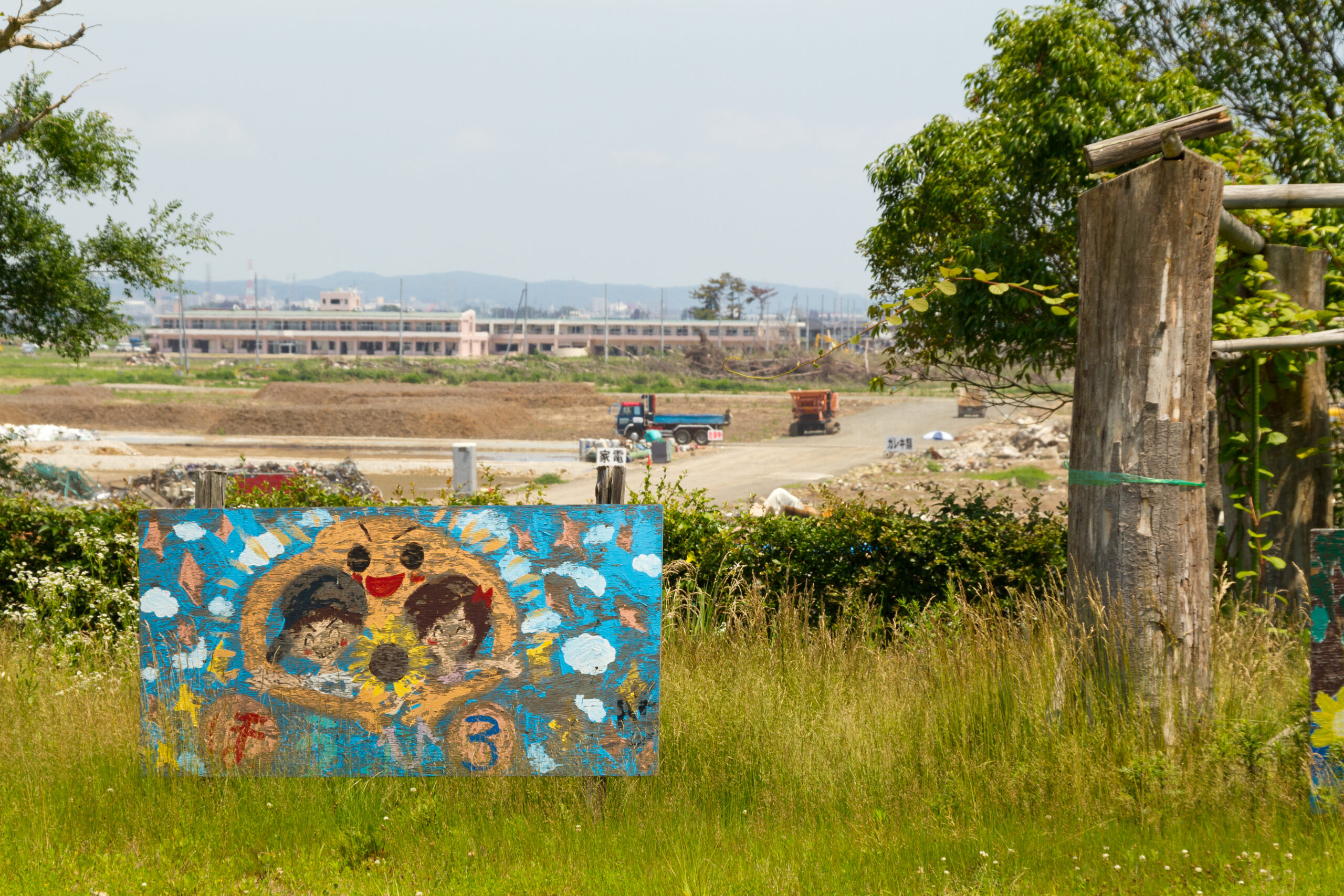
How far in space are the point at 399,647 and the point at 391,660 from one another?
57mm

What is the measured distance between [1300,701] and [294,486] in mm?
5952

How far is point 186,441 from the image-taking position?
40.8 m

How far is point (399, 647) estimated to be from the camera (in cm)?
353

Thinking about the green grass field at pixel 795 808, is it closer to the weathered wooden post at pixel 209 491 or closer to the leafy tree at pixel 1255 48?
the weathered wooden post at pixel 209 491

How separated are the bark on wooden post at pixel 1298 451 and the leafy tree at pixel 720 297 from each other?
133m

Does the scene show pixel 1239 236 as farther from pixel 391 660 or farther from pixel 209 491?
pixel 209 491

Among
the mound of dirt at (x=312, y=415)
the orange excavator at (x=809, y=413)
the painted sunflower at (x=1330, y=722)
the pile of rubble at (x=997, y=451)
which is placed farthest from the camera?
the mound of dirt at (x=312, y=415)

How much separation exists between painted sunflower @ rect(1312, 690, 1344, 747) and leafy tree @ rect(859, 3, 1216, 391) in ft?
15.9

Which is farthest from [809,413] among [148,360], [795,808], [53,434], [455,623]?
[148,360]

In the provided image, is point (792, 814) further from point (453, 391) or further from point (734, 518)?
point (453, 391)

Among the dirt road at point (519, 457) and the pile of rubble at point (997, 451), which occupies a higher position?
the pile of rubble at point (997, 451)

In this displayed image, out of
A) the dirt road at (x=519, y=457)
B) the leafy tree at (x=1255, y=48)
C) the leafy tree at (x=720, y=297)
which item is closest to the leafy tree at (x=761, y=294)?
the leafy tree at (x=720, y=297)

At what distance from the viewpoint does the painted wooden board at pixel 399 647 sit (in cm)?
351

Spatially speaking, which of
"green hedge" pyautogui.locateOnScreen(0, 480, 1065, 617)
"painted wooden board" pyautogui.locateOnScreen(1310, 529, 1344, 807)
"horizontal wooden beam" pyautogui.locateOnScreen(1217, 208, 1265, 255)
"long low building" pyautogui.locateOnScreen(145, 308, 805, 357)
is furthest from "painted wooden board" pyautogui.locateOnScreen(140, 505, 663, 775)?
"long low building" pyautogui.locateOnScreen(145, 308, 805, 357)
